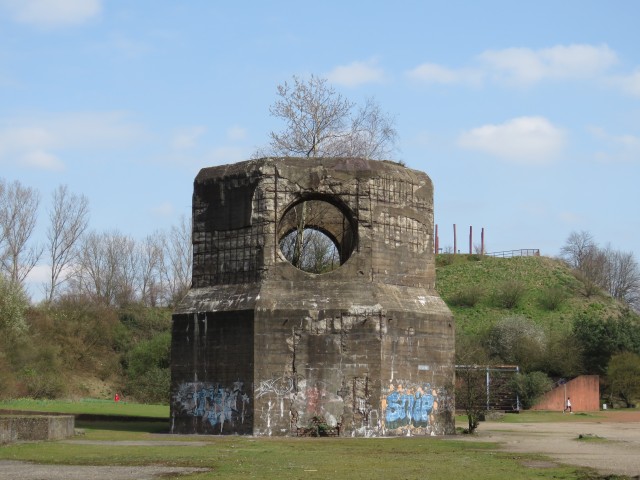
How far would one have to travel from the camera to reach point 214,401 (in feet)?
82.7

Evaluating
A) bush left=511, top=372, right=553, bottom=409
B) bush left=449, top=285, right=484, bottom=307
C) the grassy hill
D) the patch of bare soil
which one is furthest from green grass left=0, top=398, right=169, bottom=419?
bush left=449, top=285, right=484, bottom=307

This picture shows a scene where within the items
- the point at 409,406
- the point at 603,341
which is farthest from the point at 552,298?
the point at 409,406

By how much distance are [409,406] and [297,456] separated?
746 cm

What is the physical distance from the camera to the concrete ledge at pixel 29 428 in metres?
20.2

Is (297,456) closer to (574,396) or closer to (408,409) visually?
(408,409)

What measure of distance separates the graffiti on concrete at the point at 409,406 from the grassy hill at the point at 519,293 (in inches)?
1002

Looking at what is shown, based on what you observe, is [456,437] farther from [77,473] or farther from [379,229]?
[77,473]

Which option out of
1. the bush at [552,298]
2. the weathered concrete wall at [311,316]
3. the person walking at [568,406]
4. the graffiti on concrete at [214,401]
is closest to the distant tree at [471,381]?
the weathered concrete wall at [311,316]

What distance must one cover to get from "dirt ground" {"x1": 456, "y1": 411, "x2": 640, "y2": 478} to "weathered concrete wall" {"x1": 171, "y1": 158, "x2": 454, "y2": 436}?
2425mm

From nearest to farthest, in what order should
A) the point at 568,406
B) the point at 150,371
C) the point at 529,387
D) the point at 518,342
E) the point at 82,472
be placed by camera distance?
the point at 82,472
the point at 568,406
the point at 529,387
the point at 150,371
the point at 518,342

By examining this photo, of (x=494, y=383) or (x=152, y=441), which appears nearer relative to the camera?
(x=152, y=441)

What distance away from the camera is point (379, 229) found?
25.8 metres

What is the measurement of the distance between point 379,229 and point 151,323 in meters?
32.5

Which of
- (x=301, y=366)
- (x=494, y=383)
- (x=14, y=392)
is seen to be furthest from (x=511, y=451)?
(x=14, y=392)
